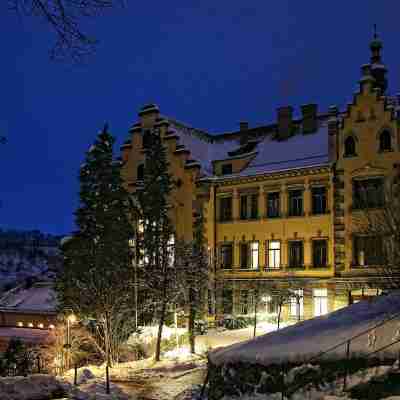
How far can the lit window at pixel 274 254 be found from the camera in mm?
44184

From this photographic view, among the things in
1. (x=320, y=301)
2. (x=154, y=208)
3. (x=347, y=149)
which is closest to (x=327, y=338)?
(x=320, y=301)

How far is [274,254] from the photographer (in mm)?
44406

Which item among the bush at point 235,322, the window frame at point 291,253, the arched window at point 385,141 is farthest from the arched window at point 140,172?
the arched window at point 385,141

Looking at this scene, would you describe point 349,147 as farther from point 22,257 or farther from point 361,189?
point 22,257

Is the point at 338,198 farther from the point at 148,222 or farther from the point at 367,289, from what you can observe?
the point at 148,222

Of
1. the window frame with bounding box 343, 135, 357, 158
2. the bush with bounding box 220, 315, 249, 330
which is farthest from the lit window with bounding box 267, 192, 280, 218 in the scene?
the bush with bounding box 220, 315, 249, 330

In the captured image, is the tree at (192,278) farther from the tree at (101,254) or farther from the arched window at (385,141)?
the arched window at (385,141)

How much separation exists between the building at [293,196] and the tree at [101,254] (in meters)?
5.54

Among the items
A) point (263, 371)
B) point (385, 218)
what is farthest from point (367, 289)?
point (263, 371)

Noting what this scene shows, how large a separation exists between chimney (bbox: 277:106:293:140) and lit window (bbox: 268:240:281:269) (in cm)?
893

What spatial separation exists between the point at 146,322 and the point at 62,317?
554cm

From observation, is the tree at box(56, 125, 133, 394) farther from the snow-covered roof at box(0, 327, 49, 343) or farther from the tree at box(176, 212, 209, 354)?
the snow-covered roof at box(0, 327, 49, 343)

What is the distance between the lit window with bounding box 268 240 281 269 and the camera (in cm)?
4418

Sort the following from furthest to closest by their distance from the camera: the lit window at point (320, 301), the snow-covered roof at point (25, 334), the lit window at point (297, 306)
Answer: the snow-covered roof at point (25, 334) → the lit window at point (297, 306) → the lit window at point (320, 301)
